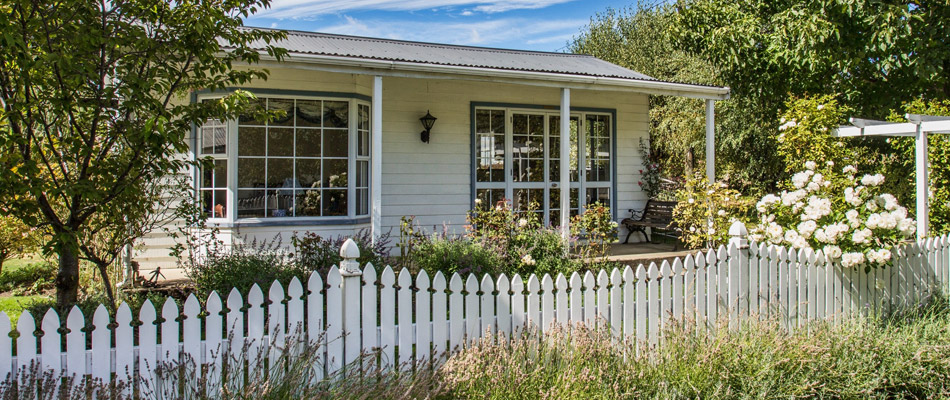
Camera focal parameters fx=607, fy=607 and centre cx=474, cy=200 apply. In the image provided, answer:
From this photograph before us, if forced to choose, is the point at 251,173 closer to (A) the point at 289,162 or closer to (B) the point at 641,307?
(A) the point at 289,162

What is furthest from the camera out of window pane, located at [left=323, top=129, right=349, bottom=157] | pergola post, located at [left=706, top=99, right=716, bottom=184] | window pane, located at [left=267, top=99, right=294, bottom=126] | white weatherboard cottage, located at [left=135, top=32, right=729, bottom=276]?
pergola post, located at [left=706, top=99, right=716, bottom=184]

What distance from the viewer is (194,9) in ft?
12.8

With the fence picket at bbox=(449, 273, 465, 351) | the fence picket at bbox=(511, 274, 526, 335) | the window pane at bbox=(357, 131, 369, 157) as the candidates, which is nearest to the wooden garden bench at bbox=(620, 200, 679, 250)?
the window pane at bbox=(357, 131, 369, 157)

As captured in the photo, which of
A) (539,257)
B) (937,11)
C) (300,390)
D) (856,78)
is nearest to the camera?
(300,390)

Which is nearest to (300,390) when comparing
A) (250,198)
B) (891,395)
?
(891,395)

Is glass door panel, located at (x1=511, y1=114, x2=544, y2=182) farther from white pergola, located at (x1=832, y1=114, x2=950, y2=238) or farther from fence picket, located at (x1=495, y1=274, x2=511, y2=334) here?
fence picket, located at (x1=495, y1=274, x2=511, y2=334)

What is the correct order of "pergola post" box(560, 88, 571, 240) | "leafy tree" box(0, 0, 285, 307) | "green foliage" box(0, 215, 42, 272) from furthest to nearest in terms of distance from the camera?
"pergola post" box(560, 88, 571, 240), "green foliage" box(0, 215, 42, 272), "leafy tree" box(0, 0, 285, 307)

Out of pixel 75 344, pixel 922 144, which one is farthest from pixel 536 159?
pixel 75 344

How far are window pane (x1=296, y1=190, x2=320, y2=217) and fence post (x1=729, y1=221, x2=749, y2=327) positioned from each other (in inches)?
202

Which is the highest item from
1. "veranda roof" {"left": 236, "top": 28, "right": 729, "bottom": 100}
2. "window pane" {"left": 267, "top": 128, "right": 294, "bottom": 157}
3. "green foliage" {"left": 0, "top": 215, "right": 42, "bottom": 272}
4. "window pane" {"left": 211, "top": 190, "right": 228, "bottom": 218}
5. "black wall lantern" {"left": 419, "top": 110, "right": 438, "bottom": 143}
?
"veranda roof" {"left": 236, "top": 28, "right": 729, "bottom": 100}

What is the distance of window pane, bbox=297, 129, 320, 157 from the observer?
7.66 meters

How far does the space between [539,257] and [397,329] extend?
3436 mm

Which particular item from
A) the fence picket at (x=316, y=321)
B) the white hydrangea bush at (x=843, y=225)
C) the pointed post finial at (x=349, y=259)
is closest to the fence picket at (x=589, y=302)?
the pointed post finial at (x=349, y=259)

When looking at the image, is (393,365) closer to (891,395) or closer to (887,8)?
(891,395)
